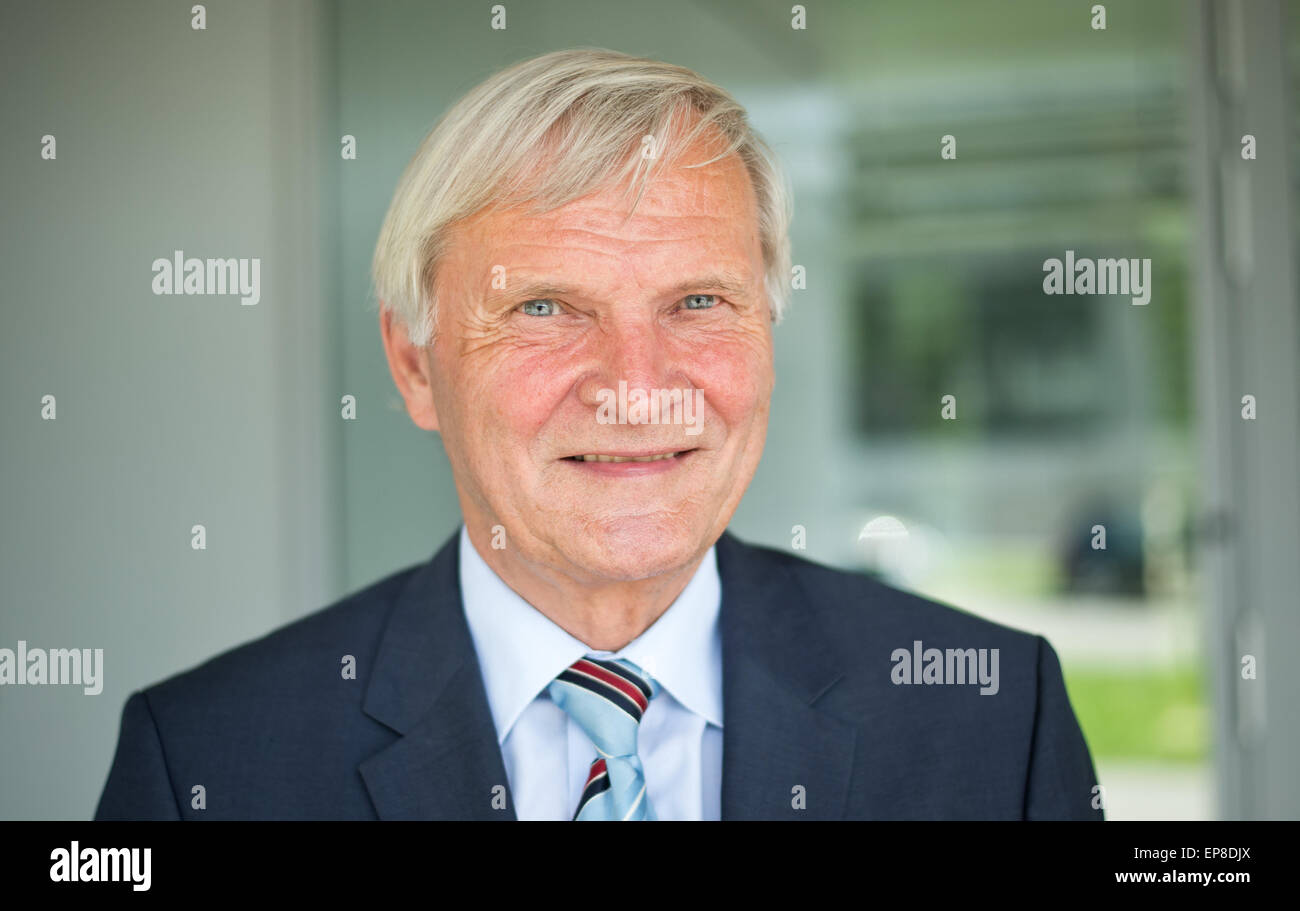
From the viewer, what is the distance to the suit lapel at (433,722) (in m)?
1.38

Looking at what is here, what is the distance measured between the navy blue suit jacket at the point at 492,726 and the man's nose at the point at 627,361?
36 cm

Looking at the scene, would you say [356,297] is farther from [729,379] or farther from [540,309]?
[729,379]

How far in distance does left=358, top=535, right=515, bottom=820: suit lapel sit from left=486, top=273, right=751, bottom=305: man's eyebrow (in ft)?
1.40

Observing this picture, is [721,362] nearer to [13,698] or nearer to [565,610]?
[565,610]

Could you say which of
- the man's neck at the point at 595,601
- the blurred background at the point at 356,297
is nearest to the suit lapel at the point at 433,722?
the man's neck at the point at 595,601

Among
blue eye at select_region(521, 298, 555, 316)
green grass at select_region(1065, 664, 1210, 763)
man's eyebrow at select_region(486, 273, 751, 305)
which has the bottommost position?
green grass at select_region(1065, 664, 1210, 763)

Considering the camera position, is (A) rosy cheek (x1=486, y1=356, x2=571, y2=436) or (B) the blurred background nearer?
(A) rosy cheek (x1=486, y1=356, x2=571, y2=436)

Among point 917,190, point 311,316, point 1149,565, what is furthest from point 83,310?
point 917,190

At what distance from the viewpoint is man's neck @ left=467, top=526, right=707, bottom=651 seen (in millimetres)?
1473

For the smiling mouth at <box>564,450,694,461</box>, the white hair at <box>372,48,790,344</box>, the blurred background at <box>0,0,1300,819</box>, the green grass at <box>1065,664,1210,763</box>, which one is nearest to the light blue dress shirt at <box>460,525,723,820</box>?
the smiling mouth at <box>564,450,694,461</box>

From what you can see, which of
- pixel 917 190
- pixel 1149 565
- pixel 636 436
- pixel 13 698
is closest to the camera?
pixel 636 436

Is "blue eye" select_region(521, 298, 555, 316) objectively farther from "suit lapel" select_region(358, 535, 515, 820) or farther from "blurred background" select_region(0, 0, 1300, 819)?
"blurred background" select_region(0, 0, 1300, 819)
